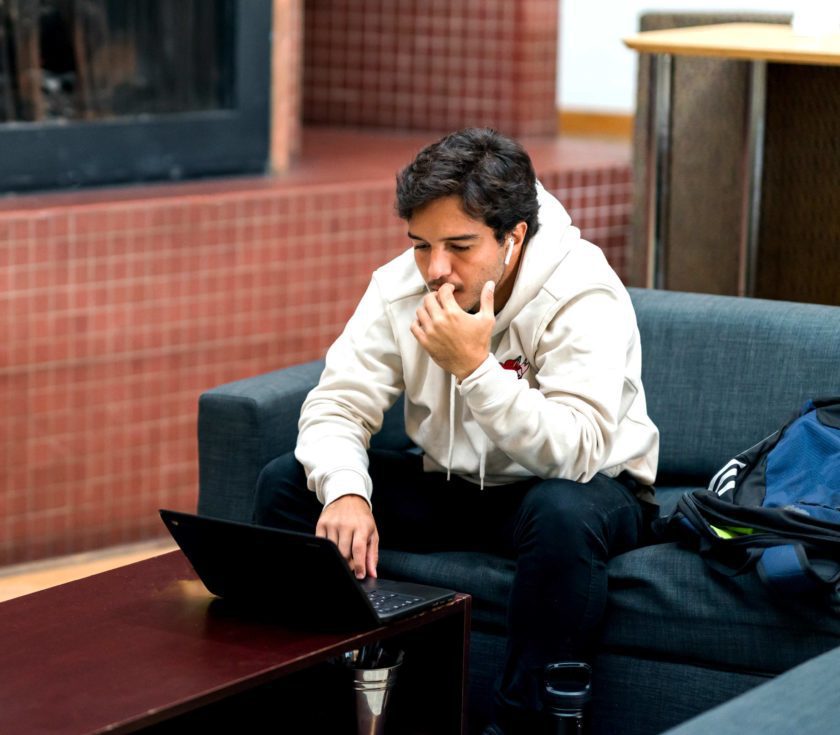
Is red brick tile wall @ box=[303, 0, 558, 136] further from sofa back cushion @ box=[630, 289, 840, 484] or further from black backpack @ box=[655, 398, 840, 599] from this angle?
black backpack @ box=[655, 398, 840, 599]

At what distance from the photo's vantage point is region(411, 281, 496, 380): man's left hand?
2.26 metres

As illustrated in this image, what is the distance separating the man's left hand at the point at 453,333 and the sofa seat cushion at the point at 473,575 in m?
0.31

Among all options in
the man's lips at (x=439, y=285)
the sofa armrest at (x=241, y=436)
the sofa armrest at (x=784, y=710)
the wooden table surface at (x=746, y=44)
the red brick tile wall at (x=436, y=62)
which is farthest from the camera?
the red brick tile wall at (x=436, y=62)

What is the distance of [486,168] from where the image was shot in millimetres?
2334

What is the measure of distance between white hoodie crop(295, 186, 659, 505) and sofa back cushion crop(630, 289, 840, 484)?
25 cm

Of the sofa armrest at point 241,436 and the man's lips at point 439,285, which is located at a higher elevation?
the man's lips at point 439,285

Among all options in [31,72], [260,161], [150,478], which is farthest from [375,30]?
[150,478]

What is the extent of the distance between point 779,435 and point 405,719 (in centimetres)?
73

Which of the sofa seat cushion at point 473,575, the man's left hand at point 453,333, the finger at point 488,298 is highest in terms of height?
the finger at point 488,298

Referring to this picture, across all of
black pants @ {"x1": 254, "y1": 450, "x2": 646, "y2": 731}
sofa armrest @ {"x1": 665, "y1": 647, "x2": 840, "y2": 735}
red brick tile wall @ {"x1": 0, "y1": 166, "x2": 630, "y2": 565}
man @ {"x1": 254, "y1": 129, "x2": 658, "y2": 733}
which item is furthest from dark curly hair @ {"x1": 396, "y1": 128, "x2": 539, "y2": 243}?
red brick tile wall @ {"x1": 0, "y1": 166, "x2": 630, "y2": 565}

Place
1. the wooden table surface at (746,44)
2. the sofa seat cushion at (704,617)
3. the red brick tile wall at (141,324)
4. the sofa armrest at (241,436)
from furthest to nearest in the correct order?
the red brick tile wall at (141,324) → the wooden table surface at (746,44) → the sofa armrest at (241,436) → the sofa seat cushion at (704,617)

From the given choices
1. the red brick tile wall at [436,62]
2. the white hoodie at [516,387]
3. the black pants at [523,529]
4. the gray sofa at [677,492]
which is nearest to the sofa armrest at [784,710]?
the gray sofa at [677,492]

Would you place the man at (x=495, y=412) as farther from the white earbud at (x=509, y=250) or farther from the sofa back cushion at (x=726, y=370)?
the sofa back cushion at (x=726, y=370)

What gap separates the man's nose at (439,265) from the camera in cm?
231
